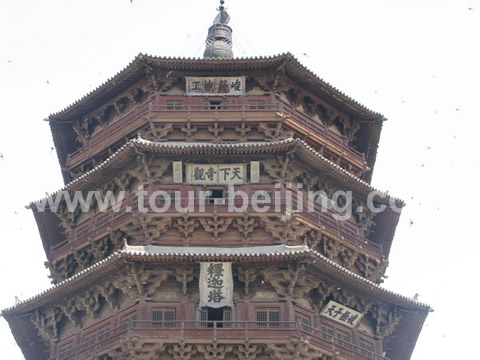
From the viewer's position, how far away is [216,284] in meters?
22.1

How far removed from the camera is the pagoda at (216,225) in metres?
22.1

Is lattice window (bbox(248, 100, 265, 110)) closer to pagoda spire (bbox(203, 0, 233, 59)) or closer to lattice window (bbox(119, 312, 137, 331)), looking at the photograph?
pagoda spire (bbox(203, 0, 233, 59))

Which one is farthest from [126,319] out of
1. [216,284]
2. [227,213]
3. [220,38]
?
[220,38]

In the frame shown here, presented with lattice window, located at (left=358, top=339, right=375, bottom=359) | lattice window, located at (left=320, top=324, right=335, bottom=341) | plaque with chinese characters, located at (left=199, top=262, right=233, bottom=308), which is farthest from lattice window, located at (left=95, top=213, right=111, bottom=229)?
lattice window, located at (left=358, top=339, right=375, bottom=359)

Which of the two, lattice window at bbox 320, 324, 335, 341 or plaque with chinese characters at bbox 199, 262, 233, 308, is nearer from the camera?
plaque with chinese characters at bbox 199, 262, 233, 308

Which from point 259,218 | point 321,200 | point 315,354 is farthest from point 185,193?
point 315,354

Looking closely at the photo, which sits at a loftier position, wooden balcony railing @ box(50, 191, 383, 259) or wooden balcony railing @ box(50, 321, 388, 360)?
wooden balcony railing @ box(50, 191, 383, 259)

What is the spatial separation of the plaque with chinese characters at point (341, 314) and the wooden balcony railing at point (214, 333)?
883 millimetres

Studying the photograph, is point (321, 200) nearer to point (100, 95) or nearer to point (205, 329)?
point (205, 329)

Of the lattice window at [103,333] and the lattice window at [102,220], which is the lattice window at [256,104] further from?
the lattice window at [103,333]

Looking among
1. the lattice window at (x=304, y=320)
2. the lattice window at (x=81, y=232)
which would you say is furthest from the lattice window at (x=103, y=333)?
the lattice window at (x=304, y=320)

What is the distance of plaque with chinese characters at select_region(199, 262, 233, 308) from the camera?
22016 mm

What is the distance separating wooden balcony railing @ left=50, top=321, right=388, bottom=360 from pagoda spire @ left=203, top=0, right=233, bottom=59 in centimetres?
1236

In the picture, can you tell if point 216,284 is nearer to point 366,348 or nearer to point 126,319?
point 126,319
